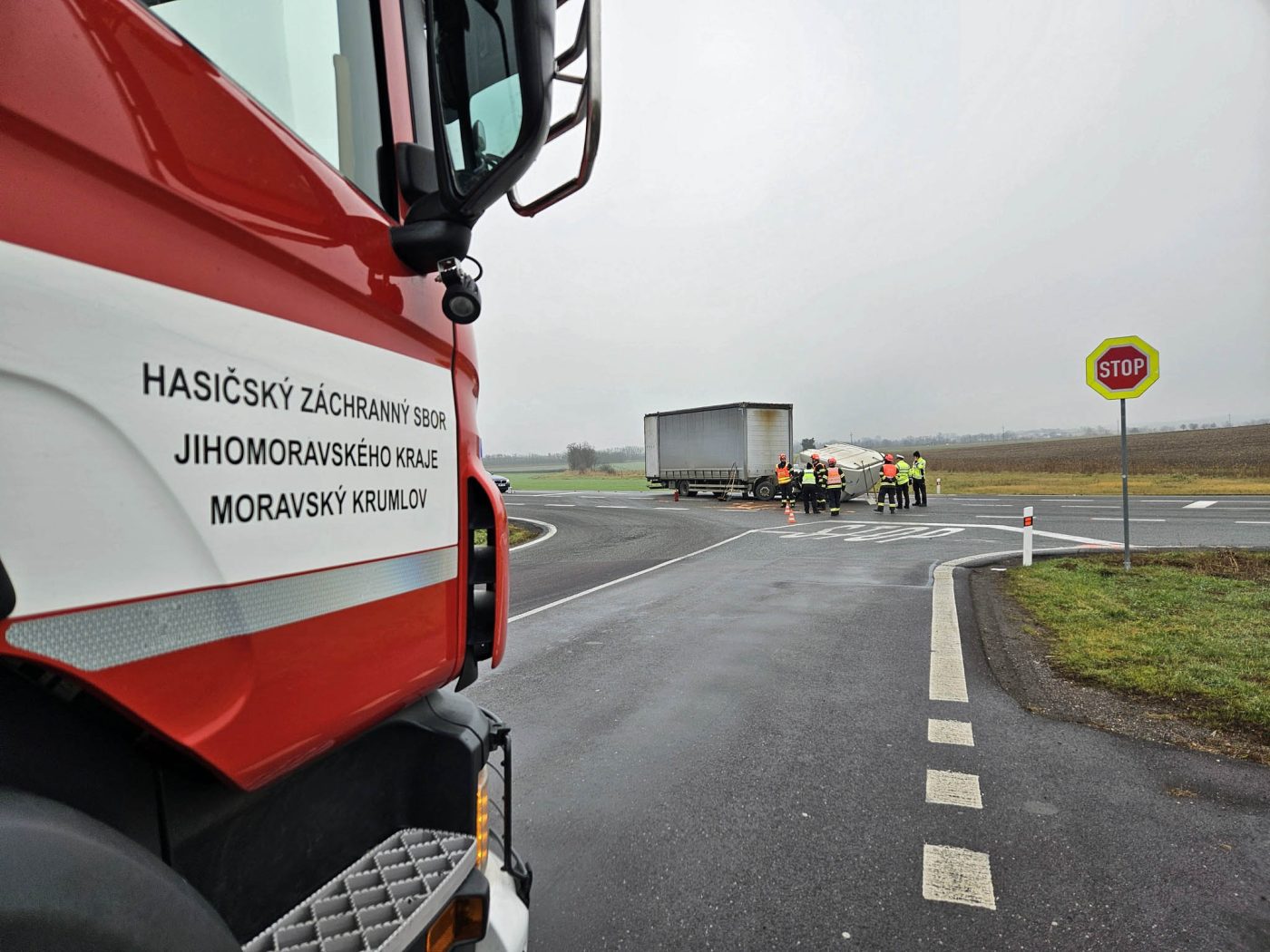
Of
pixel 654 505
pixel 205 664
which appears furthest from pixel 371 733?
pixel 654 505

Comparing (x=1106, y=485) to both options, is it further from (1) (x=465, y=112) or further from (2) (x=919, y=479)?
(1) (x=465, y=112)

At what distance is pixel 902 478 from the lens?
21.3 meters

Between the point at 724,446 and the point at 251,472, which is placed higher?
the point at 724,446

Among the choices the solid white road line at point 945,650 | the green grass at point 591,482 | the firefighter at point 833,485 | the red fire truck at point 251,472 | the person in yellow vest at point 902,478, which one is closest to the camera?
the red fire truck at point 251,472

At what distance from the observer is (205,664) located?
113 cm

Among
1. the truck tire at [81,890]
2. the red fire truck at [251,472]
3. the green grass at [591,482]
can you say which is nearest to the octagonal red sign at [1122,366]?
the red fire truck at [251,472]

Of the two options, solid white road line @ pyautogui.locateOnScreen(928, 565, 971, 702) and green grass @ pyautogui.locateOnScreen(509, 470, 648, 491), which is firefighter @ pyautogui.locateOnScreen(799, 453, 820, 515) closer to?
solid white road line @ pyautogui.locateOnScreen(928, 565, 971, 702)

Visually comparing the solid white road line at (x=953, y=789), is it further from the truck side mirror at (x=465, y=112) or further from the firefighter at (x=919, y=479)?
the firefighter at (x=919, y=479)

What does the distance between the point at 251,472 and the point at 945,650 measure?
571cm

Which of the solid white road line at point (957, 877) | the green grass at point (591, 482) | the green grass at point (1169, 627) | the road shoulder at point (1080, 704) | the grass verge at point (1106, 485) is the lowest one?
the solid white road line at point (957, 877)

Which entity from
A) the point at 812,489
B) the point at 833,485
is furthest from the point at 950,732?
the point at 812,489

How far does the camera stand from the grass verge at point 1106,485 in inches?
991

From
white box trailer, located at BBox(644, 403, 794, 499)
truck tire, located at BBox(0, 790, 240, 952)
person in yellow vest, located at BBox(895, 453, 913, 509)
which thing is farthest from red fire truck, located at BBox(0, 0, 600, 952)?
white box trailer, located at BBox(644, 403, 794, 499)

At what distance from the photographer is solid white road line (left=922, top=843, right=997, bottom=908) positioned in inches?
98.4
